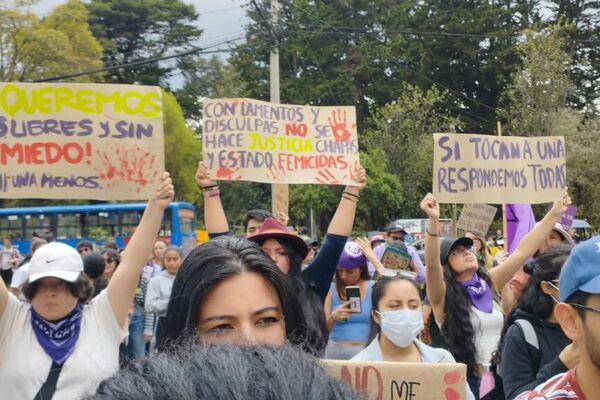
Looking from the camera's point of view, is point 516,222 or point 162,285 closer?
point 516,222

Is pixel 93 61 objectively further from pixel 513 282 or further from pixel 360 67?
pixel 513 282

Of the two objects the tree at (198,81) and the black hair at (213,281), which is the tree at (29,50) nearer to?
the tree at (198,81)

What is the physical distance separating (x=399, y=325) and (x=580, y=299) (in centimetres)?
169

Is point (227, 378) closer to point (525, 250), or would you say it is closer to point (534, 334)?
point (534, 334)

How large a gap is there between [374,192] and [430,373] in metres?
28.5

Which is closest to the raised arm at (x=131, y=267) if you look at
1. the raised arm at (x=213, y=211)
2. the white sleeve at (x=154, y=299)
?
the raised arm at (x=213, y=211)

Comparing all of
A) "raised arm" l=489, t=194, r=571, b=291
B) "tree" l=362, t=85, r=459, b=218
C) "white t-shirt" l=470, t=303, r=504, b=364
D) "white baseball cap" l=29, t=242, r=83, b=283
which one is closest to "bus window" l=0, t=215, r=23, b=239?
"tree" l=362, t=85, r=459, b=218

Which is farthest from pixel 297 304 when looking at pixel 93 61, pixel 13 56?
pixel 93 61

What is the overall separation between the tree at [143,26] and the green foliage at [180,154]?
1816 cm

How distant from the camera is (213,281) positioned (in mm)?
2141

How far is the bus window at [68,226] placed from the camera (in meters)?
28.4

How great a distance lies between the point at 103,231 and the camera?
27.9 m

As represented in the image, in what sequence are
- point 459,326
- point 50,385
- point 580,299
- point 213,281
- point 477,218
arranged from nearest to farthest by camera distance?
point 213,281, point 580,299, point 50,385, point 459,326, point 477,218

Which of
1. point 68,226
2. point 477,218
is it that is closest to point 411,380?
point 477,218
